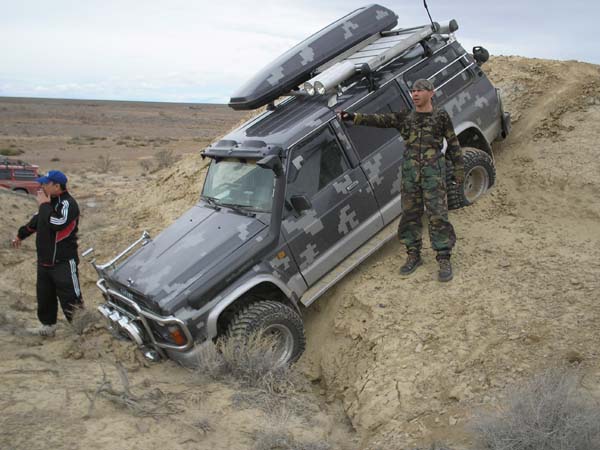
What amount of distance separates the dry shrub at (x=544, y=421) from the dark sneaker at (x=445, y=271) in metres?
1.81

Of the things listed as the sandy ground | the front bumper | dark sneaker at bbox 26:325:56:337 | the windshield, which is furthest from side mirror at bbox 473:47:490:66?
dark sneaker at bbox 26:325:56:337

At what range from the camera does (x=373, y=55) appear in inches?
238

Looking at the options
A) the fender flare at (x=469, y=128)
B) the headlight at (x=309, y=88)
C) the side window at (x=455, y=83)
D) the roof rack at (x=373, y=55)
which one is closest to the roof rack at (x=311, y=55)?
the roof rack at (x=373, y=55)

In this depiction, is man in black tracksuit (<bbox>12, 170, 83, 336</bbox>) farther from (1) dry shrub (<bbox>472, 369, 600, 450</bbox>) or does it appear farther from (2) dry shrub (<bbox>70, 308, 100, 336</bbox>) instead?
(1) dry shrub (<bbox>472, 369, 600, 450</bbox>)

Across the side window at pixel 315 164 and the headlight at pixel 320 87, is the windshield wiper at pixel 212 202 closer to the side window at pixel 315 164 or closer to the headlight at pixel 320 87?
the side window at pixel 315 164

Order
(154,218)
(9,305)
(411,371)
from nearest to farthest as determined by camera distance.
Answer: (411,371) → (9,305) → (154,218)

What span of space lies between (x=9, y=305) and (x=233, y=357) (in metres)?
3.80

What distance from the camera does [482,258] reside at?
558 centimetres

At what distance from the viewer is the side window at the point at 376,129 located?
18.7ft

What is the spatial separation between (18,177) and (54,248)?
418 inches

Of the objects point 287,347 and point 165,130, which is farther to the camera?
point 165,130

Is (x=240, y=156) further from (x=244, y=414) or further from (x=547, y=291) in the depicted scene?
(x=547, y=291)

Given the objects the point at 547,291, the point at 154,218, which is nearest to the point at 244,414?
the point at 547,291

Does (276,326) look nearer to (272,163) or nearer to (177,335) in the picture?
(177,335)
